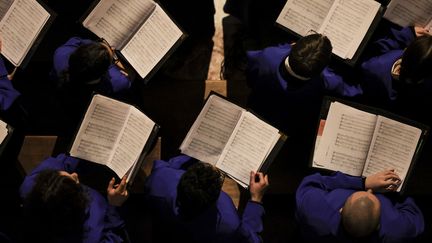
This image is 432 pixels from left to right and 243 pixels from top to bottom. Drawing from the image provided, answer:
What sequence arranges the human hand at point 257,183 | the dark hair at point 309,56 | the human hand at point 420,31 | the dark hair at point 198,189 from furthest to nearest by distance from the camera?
the human hand at point 420,31
the human hand at point 257,183
the dark hair at point 309,56
the dark hair at point 198,189

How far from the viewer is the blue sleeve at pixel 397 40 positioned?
10.5 ft

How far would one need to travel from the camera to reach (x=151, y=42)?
3189mm

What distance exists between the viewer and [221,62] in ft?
13.3

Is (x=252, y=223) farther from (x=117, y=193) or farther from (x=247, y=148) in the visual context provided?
(x=117, y=193)

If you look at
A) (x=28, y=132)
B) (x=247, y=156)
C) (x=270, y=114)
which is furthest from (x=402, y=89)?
(x=28, y=132)

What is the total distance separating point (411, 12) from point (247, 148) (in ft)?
5.11

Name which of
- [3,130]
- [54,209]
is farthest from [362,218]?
[3,130]

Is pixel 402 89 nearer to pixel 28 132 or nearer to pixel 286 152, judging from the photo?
pixel 286 152

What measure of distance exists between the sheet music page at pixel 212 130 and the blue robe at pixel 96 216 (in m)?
0.65

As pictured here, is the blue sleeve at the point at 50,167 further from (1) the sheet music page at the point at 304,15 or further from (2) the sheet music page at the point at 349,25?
(2) the sheet music page at the point at 349,25

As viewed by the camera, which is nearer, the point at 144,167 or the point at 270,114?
the point at 270,114

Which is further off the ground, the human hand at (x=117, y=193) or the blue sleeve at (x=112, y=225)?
the human hand at (x=117, y=193)

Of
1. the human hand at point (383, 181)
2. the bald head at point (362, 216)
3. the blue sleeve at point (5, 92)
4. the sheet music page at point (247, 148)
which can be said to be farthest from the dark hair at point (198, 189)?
the blue sleeve at point (5, 92)

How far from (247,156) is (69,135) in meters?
1.59
